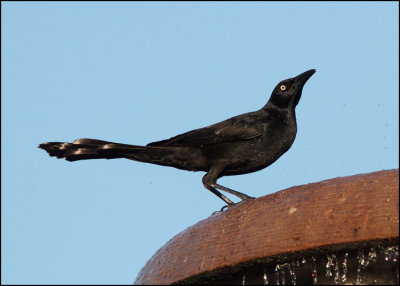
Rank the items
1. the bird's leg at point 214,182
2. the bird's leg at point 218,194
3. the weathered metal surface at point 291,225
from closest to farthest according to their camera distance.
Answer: the weathered metal surface at point 291,225
the bird's leg at point 218,194
the bird's leg at point 214,182

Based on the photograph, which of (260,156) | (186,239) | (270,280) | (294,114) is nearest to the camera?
(270,280)

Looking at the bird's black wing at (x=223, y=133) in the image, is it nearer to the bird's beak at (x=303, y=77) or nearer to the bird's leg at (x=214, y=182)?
the bird's leg at (x=214, y=182)

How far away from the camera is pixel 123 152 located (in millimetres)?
6688

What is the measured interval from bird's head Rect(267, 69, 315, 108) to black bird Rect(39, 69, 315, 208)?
0.53ft

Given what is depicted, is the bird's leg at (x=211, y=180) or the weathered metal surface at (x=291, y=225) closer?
the weathered metal surface at (x=291, y=225)

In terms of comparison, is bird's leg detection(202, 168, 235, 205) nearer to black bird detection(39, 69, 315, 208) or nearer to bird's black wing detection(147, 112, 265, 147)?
black bird detection(39, 69, 315, 208)

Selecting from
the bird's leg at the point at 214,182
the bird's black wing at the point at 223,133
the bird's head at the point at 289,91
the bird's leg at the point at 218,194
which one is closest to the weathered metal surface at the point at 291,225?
the bird's leg at the point at 218,194

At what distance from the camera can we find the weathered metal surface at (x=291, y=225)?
148 inches

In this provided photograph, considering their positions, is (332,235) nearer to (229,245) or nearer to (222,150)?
(229,245)

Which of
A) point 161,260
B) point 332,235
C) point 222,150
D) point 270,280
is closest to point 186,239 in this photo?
point 161,260

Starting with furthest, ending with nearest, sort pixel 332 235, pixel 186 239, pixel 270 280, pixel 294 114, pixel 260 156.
→ pixel 294 114 → pixel 260 156 → pixel 186 239 → pixel 270 280 → pixel 332 235

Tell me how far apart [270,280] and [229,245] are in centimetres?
30

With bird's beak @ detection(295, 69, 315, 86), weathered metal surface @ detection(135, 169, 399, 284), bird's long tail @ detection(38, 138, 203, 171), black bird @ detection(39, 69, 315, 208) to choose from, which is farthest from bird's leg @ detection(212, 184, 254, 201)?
weathered metal surface @ detection(135, 169, 399, 284)

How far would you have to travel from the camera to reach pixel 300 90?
709 cm
